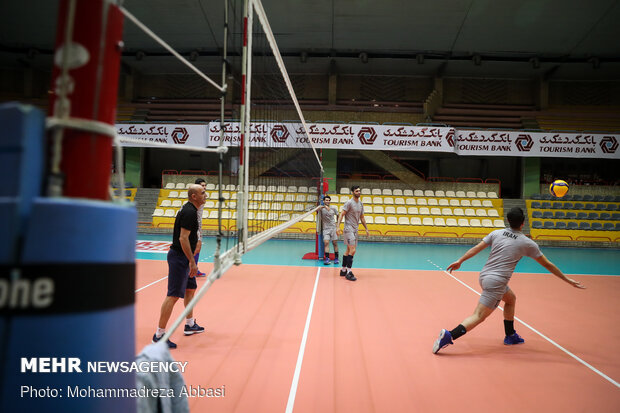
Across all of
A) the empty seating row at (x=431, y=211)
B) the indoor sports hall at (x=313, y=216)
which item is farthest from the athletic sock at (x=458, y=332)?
the empty seating row at (x=431, y=211)

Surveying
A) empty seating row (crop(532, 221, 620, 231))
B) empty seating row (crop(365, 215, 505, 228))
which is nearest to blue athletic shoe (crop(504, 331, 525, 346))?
empty seating row (crop(365, 215, 505, 228))

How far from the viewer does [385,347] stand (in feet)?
13.0

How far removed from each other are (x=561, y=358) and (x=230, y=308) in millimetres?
4141

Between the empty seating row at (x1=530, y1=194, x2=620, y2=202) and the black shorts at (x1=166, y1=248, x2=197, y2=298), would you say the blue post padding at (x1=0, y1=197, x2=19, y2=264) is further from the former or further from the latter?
the empty seating row at (x1=530, y1=194, x2=620, y2=202)

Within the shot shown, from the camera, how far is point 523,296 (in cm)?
652

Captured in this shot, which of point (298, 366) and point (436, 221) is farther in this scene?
point (436, 221)

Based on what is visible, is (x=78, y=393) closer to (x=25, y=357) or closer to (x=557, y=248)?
(x=25, y=357)

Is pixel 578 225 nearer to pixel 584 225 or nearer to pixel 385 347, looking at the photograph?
pixel 584 225

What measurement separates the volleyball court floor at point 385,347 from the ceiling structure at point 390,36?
11389mm

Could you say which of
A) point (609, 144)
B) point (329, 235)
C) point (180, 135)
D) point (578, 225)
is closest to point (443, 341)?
point (329, 235)

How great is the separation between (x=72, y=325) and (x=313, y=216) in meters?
15.5

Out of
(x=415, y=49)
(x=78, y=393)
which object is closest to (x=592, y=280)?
(x=78, y=393)

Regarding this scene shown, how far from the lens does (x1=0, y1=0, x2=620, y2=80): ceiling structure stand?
15.6 meters

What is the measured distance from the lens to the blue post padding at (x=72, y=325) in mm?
719
